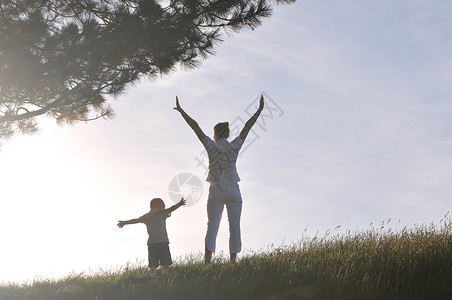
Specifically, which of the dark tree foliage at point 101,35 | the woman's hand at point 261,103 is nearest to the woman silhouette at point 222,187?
the woman's hand at point 261,103

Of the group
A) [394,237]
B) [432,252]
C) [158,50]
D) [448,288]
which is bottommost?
[448,288]

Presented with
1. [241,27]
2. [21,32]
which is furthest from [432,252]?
[21,32]

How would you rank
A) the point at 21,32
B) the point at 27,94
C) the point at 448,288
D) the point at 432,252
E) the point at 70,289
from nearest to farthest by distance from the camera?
the point at 448,288, the point at 432,252, the point at 70,289, the point at 21,32, the point at 27,94

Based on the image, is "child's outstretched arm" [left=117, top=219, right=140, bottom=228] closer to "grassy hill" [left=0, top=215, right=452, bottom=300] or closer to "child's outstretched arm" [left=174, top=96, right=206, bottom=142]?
"grassy hill" [left=0, top=215, right=452, bottom=300]

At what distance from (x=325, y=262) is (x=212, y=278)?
1.49m

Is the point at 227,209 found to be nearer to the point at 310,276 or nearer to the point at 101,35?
the point at 310,276

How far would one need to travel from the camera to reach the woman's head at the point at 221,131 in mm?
7074

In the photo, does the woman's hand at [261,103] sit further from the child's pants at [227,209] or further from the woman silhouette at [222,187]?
the child's pants at [227,209]

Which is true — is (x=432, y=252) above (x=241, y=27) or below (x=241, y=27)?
below

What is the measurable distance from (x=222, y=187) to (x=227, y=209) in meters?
0.34

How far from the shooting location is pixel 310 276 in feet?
20.1

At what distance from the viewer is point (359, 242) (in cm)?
809

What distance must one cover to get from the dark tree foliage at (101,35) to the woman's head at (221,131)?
3.47 m

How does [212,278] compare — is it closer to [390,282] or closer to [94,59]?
[390,282]
